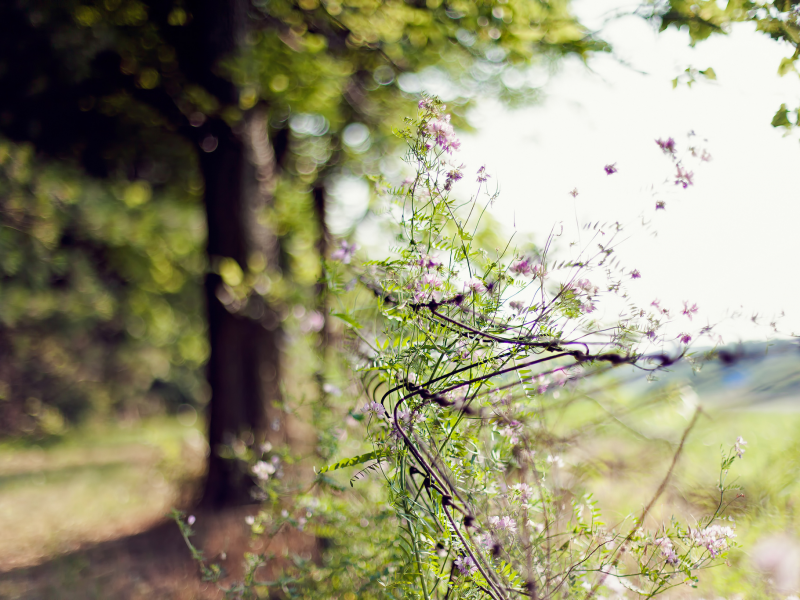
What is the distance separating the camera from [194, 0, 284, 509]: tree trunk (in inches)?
201

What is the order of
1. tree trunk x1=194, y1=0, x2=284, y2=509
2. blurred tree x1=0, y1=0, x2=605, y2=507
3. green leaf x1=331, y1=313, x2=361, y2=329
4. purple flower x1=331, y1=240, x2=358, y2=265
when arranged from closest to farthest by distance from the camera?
1. green leaf x1=331, y1=313, x2=361, y2=329
2. purple flower x1=331, y1=240, x2=358, y2=265
3. blurred tree x1=0, y1=0, x2=605, y2=507
4. tree trunk x1=194, y1=0, x2=284, y2=509

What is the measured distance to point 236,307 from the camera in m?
5.34

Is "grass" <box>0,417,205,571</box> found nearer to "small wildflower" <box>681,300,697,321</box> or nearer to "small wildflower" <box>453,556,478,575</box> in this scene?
"small wildflower" <box>453,556,478,575</box>

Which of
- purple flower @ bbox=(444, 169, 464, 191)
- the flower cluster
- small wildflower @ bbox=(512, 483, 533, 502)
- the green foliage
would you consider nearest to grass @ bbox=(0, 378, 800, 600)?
the flower cluster

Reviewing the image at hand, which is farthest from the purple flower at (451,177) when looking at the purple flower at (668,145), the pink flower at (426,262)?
the purple flower at (668,145)

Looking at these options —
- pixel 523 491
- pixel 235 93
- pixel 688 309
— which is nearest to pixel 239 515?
pixel 523 491

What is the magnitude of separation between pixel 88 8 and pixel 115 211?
3.81 m

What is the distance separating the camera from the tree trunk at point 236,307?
201 inches

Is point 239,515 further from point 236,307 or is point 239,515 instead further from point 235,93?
point 235,93

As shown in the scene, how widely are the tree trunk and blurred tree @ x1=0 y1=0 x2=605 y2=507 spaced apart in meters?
0.01

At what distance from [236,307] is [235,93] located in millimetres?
2132

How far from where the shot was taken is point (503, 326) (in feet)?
4.75

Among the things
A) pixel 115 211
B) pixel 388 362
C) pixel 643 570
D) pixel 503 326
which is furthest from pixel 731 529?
pixel 115 211

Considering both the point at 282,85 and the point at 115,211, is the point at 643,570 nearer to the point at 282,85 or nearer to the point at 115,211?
the point at 282,85
